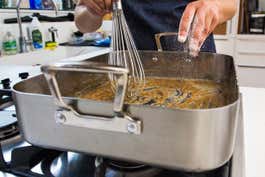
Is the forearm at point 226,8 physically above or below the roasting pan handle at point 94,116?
above

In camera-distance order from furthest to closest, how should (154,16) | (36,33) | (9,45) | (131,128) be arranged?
(36,33)
(9,45)
(154,16)
(131,128)

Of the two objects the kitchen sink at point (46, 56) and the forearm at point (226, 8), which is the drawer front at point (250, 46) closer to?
the kitchen sink at point (46, 56)

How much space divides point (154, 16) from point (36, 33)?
777mm

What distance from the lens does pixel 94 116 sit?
11.6 inches

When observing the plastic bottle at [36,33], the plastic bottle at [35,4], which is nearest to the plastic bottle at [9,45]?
the plastic bottle at [36,33]

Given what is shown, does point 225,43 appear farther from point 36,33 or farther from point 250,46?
point 36,33

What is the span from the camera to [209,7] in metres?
0.45

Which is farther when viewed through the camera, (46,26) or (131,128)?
(46,26)

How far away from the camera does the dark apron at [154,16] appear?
0.75 metres

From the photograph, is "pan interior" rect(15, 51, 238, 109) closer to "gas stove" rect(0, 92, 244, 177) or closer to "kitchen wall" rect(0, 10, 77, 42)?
"gas stove" rect(0, 92, 244, 177)

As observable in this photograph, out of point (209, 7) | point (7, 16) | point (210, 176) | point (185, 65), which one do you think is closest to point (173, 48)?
point (185, 65)

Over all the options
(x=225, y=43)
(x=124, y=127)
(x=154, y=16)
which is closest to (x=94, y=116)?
(x=124, y=127)

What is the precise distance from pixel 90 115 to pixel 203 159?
0.12 meters

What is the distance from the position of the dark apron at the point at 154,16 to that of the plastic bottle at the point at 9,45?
0.66m
